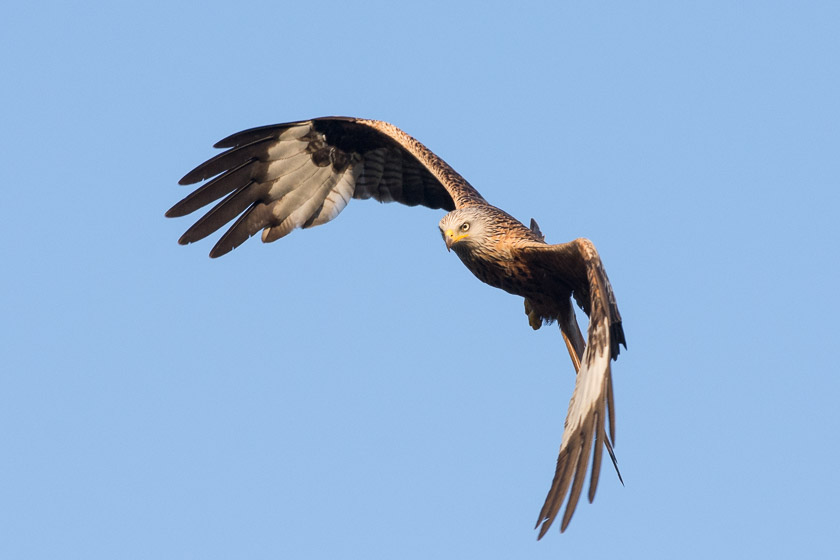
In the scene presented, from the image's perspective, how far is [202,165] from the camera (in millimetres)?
12070

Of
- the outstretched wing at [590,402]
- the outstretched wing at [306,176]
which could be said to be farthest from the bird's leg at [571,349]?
the outstretched wing at [306,176]

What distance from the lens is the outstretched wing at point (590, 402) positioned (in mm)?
7703

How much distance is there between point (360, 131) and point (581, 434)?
18.1 ft

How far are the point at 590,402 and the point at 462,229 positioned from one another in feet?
9.38

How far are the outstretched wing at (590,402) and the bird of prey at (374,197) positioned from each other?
0.04 meters

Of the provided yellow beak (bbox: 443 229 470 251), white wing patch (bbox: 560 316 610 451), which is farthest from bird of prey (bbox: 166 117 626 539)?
white wing patch (bbox: 560 316 610 451)

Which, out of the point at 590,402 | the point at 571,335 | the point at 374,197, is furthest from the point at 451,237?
the point at 590,402

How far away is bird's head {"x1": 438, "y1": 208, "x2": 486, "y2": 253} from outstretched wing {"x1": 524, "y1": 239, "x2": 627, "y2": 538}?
132 cm

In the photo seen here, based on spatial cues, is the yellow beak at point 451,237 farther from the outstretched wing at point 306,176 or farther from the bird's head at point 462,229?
the outstretched wing at point 306,176

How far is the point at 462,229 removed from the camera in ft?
34.9

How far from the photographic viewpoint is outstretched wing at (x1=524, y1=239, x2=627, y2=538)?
25.3 ft

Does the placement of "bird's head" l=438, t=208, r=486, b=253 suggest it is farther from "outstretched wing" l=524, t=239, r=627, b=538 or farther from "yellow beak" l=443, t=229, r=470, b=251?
"outstretched wing" l=524, t=239, r=627, b=538

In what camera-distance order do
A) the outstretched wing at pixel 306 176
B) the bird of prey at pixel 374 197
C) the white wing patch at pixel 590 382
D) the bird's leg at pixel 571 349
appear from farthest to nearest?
the outstretched wing at pixel 306 176, the bird's leg at pixel 571 349, the bird of prey at pixel 374 197, the white wing patch at pixel 590 382

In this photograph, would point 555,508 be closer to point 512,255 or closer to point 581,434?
point 581,434
